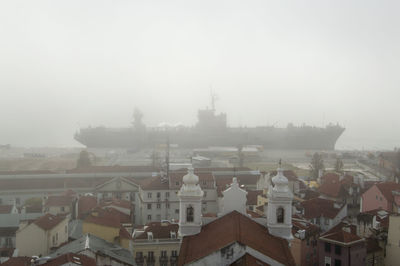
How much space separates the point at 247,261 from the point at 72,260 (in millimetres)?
5209

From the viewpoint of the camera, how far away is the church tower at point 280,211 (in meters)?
14.7

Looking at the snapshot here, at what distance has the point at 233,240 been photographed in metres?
12.2

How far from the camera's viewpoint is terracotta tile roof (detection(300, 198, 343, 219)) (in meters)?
23.5

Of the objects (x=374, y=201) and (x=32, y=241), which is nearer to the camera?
(x=32, y=241)

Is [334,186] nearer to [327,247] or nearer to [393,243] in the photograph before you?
[393,243]

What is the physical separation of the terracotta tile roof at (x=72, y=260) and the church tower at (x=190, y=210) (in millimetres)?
3296

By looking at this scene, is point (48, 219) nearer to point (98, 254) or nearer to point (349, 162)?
point (98, 254)

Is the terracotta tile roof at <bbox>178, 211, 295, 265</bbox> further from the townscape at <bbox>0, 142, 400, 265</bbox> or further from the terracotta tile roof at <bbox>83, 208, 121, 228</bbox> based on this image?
the terracotta tile roof at <bbox>83, 208, 121, 228</bbox>

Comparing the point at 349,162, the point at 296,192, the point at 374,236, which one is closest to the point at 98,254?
the point at 374,236

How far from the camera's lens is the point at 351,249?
17.5 m

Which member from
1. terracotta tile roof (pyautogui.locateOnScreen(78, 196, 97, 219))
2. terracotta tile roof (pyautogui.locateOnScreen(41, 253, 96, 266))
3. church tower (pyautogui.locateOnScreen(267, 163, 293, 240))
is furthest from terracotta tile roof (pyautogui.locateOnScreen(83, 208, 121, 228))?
church tower (pyautogui.locateOnScreen(267, 163, 293, 240))

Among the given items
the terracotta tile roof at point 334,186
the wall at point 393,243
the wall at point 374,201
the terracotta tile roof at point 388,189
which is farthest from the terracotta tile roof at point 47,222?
the terracotta tile roof at point 388,189

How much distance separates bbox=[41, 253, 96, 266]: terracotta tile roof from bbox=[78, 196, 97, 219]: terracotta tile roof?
1361cm

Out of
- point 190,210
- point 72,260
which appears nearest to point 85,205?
point 190,210
